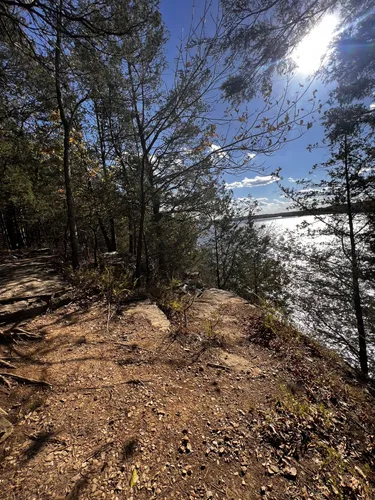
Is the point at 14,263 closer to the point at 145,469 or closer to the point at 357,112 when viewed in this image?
the point at 145,469

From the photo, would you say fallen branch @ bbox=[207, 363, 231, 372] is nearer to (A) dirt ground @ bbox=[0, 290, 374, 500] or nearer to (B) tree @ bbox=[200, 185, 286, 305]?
(A) dirt ground @ bbox=[0, 290, 374, 500]

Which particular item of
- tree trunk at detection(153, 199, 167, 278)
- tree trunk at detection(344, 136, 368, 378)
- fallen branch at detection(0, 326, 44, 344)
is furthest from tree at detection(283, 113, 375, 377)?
fallen branch at detection(0, 326, 44, 344)

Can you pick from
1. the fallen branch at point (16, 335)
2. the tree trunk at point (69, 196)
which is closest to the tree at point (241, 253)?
the tree trunk at point (69, 196)

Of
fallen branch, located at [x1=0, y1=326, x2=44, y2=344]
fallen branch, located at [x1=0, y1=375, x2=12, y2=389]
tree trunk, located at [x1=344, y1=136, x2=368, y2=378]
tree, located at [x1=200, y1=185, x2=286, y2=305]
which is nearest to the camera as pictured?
fallen branch, located at [x1=0, y1=375, x2=12, y2=389]

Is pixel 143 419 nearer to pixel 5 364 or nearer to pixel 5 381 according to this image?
pixel 5 381

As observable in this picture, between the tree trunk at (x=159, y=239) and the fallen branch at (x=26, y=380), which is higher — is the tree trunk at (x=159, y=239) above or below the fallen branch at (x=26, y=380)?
above

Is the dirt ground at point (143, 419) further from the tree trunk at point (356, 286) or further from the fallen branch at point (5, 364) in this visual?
the tree trunk at point (356, 286)

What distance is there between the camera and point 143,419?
1.84m

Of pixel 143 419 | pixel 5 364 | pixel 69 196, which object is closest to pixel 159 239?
pixel 69 196

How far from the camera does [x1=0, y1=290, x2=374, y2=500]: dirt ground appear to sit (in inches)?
54.6

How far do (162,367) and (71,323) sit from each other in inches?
66.0

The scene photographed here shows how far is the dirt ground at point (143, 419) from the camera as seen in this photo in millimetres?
1386

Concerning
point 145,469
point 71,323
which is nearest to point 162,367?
point 145,469

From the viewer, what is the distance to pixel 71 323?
332 cm
